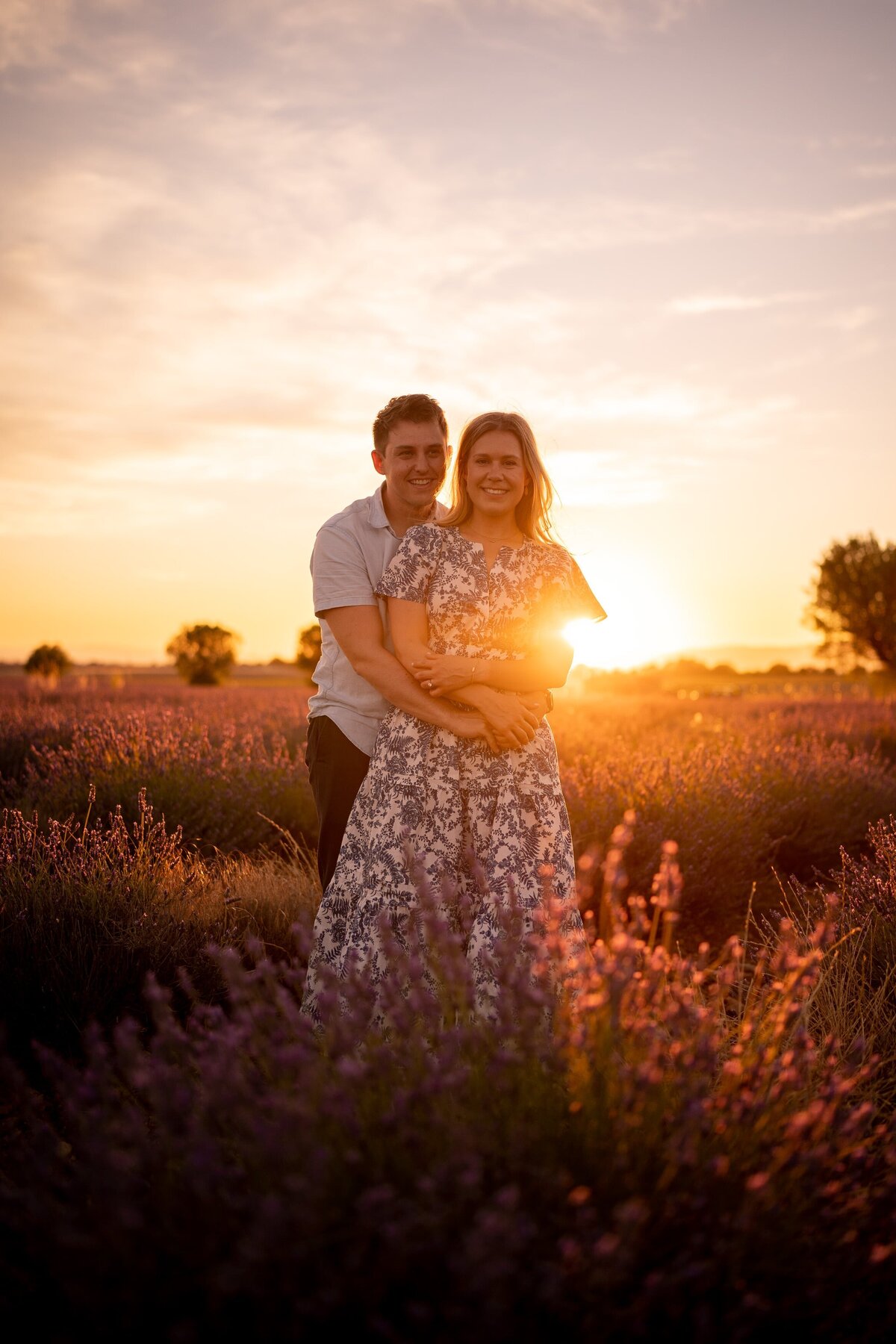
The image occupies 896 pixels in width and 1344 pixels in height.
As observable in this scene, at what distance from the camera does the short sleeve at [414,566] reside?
3268 mm

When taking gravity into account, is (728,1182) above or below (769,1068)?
below

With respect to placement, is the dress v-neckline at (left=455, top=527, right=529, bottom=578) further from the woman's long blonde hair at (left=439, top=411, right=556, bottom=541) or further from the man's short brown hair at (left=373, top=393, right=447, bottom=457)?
the man's short brown hair at (left=373, top=393, right=447, bottom=457)

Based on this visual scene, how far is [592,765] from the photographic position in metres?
6.11

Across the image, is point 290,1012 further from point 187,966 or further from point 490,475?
point 490,475

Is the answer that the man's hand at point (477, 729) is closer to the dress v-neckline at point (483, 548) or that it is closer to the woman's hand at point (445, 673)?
the woman's hand at point (445, 673)

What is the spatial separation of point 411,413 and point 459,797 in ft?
4.83

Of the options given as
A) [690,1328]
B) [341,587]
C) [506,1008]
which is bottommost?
[690,1328]

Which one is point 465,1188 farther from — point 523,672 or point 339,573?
point 339,573

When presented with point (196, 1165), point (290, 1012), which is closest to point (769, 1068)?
point (290, 1012)

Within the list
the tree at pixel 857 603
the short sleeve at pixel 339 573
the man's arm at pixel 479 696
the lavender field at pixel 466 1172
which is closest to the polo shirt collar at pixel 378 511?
the short sleeve at pixel 339 573

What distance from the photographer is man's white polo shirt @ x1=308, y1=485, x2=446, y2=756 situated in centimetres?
344

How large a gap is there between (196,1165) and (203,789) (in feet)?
13.8

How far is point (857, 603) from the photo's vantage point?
31.0 metres

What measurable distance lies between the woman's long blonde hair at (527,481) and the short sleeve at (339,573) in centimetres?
37
